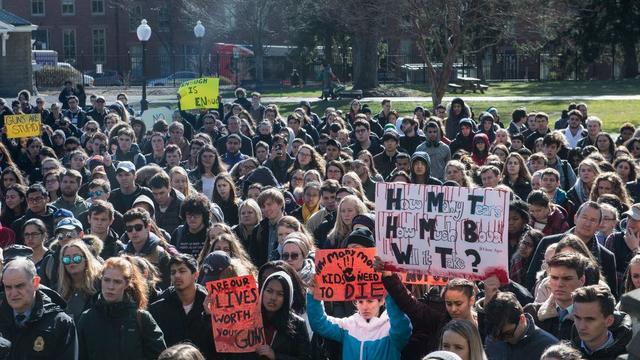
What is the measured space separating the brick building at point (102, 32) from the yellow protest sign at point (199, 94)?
5633cm

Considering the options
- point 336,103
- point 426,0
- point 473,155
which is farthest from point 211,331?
point 336,103

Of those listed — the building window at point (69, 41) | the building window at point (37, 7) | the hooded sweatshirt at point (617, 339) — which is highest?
the building window at point (37, 7)

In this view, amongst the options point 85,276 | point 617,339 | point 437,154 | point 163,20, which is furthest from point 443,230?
point 163,20

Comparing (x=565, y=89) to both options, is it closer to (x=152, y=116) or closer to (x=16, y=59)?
(x=16, y=59)

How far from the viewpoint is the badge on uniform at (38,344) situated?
7.21 meters

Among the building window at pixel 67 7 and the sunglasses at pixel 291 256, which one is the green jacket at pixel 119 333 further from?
the building window at pixel 67 7

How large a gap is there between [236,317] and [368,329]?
86cm

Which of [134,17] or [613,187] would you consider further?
[134,17]

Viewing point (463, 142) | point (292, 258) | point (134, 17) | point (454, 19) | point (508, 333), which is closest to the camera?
point (508, 333)

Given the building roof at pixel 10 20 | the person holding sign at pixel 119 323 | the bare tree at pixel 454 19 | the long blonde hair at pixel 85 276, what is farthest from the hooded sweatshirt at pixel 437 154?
the building roof at pixel 10 20

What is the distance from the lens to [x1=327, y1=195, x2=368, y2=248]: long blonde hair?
10211 mm

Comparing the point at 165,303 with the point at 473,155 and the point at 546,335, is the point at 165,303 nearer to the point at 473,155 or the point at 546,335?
the point at 546,335

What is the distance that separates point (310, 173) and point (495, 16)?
2594 cm

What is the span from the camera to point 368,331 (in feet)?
24.6
